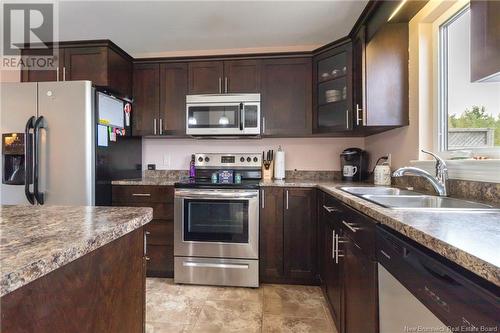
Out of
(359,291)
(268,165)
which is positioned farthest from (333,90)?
(359,291)

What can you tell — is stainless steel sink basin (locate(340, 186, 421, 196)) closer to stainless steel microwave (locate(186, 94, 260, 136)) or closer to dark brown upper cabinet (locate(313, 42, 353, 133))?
dark brown upper cabinet (locate(313, 42, 353, 133))

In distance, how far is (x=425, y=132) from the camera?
1.82 metres

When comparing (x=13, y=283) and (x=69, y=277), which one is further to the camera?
(x=69, y=277)

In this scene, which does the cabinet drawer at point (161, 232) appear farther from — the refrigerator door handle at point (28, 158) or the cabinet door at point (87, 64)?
the cabinet door at point (87, 64)

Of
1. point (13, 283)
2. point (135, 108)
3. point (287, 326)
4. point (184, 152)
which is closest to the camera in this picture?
point (13, 283)

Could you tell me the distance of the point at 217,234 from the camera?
238 cm

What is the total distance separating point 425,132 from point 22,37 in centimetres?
353

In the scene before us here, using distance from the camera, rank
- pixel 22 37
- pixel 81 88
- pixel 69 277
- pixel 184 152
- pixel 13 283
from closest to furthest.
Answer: pixel 13 283 → pixel 69 277 → pixel 81 88 → pixel 22 37 → pixel 184 152

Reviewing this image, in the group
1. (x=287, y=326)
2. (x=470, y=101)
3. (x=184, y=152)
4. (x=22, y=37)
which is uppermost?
(x=22, y=37)

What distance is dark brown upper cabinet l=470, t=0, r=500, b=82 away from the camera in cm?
92

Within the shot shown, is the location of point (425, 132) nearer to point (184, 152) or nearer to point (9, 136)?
point (184, 152)

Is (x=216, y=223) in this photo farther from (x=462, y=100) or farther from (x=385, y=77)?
(x=462, y=100)

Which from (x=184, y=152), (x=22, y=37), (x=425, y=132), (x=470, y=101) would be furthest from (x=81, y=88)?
(x=470, y=101)

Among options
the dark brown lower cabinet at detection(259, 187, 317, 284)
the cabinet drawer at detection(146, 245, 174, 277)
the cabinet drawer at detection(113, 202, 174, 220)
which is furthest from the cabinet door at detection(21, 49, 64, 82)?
the dark brown lower cabinet at detection(259, 187, 317, 284)
